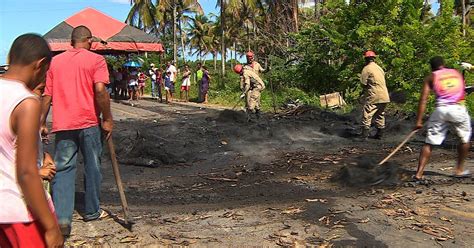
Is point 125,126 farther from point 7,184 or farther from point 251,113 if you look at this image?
point 7,184

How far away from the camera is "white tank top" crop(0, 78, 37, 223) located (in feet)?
7.85

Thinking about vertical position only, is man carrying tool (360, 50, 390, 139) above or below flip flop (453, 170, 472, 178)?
above

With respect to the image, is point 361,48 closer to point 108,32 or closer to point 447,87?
point 447,87

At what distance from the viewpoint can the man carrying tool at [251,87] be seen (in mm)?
12602

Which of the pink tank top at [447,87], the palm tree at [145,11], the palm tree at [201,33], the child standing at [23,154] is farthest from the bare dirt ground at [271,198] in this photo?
the palm tree at [201,33]

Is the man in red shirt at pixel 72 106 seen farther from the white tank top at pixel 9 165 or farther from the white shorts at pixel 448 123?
the white shorts at pixel 448 123

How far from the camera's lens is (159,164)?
26.2ft

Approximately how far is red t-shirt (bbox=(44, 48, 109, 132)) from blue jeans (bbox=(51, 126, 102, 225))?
0.12m

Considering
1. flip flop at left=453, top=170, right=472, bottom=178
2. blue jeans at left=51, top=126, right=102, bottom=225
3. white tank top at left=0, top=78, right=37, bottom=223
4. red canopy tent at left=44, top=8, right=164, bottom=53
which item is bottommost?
flip flop at left=453, top=170, right=472, bottom=178

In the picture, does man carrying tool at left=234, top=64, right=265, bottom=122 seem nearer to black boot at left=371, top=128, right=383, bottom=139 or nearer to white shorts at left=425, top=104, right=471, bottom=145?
black boot at left=371, top=128, right=383, bottom=139

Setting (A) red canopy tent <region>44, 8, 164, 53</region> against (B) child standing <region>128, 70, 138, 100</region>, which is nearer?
(A) red canopy tent <region>44, 8, 164, 53</region>

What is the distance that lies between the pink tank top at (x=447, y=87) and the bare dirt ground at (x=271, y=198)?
1.06m

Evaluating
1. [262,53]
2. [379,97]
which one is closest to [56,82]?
[379,97]

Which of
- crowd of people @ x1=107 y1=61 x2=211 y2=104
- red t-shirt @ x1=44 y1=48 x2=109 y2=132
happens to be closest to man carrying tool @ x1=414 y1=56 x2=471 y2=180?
red t-shirt @ x1=44 y1=48 x2=109 y2=132
